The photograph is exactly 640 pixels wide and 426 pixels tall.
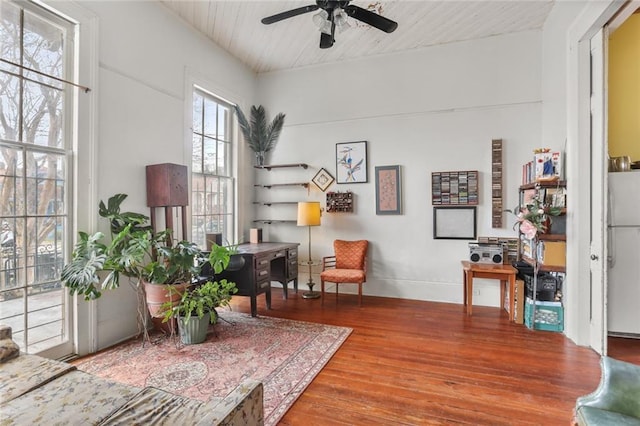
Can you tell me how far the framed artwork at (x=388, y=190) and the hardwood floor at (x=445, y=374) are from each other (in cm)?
151

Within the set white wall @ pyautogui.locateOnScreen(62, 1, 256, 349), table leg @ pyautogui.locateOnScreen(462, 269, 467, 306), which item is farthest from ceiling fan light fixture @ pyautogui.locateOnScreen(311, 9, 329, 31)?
table leg @ pyautogui.locateOnScreen(462, 269, 467, 306)

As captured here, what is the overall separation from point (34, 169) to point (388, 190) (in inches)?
149

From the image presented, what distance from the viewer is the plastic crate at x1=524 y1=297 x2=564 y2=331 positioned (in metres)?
3.21

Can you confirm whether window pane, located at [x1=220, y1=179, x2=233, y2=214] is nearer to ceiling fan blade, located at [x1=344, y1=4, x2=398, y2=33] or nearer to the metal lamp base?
the metal lamp base

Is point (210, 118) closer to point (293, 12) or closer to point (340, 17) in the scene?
point (293, 12)

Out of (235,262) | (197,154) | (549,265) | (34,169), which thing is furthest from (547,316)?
(34,169)

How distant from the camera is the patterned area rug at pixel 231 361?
2209 mm

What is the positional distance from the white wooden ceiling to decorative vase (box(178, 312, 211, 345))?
330 cm

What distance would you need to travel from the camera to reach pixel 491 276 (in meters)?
3.66

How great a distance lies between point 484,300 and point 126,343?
4068 mm

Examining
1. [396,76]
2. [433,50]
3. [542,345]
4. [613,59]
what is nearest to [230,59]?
[396,76]

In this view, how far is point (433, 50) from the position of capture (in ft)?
14.2

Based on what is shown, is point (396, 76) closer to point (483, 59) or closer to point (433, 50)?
point (433, 50)

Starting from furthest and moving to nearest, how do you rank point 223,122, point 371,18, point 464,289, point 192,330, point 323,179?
point 323,179, point 223,122, point 464,289, point 192,330, point 371,18
